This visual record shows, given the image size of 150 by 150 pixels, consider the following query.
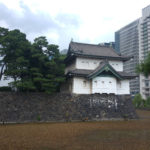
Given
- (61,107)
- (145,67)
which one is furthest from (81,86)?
(145,67)

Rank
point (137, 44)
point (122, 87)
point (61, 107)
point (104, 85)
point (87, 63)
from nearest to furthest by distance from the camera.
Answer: point (61, 107) < point (104, 85) < point (122, 87) < point (87, 63) < point (137, 44)

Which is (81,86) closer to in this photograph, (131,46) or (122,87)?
(122,87)

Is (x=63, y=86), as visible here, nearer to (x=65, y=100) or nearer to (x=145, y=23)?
(x=65, y=100)

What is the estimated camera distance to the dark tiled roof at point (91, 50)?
2258 centimetres

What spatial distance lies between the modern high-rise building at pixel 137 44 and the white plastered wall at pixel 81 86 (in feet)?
134

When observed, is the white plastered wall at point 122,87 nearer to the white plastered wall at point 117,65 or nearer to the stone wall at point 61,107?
the stone wall at point 61,107

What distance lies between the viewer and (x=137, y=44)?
74.3 meters

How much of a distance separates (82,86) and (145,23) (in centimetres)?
5532

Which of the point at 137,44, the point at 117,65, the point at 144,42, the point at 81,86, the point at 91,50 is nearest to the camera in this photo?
the point at 81,86

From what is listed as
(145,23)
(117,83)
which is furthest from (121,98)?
(145,23)

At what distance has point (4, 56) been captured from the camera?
2039 centimetres

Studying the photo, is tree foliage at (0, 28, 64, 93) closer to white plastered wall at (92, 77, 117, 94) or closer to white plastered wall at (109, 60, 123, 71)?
white plastered wall at (92, 77, 117, 94)

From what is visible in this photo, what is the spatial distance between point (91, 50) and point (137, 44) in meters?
55.5

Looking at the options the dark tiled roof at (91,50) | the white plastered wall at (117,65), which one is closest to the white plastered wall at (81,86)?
the dark tiled roof at (91,50)
